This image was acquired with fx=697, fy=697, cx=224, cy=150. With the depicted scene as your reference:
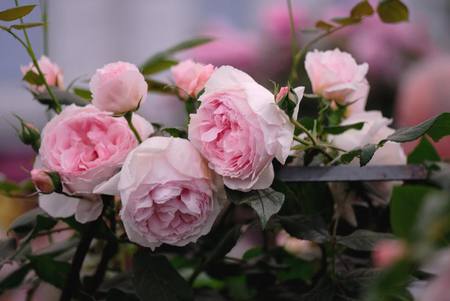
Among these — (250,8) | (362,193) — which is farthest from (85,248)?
(250,8)

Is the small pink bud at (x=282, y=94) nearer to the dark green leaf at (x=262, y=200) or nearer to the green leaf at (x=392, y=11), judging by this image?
the dark green leaf at (x=262, y=200)

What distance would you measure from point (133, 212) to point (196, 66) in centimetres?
12

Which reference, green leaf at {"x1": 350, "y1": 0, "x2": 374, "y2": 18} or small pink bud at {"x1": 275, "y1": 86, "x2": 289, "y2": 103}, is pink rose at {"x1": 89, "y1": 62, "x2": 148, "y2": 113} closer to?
small pink bud at {"x1": 275, "y1": 86, "x2": 289, "y2": 103}

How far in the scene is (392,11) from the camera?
0.53 meters

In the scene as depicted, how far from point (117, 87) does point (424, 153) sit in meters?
0.23

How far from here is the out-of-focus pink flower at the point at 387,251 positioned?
0.71 feet

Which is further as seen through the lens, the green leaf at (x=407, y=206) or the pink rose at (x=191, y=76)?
the pink rose at (x=191, y=76)

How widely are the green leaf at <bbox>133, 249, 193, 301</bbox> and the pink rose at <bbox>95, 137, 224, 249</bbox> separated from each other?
1.2 inches

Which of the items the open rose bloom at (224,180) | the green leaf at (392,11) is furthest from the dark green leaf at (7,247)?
the green leaf at (392,11)

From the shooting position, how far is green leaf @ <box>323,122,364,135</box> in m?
0.46

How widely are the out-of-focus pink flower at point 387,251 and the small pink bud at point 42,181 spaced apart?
0.19m

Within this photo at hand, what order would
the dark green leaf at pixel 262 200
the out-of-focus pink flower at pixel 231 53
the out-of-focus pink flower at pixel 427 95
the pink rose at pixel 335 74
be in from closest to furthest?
the dark green leaf at pixel 262 200
the pink rose at pixel 335 74
the out-of-focus pink flower at pixel 427 95
the out-of-focus pink flower at pixel 231 53

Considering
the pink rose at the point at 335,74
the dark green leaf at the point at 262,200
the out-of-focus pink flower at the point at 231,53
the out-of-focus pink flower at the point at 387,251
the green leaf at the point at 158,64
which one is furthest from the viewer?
the out-of-focus pink flower at the point at 231,53

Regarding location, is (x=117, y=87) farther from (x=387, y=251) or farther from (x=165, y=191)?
(x=387, y=251)
